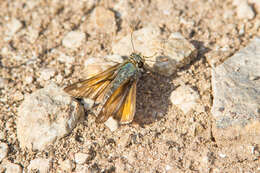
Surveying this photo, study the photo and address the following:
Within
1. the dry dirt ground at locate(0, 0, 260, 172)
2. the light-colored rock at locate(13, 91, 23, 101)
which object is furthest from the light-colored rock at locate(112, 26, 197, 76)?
the light-colored rock at locate(13, 91, 23, 101)

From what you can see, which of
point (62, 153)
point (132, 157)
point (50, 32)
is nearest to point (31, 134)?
point (62, 153)

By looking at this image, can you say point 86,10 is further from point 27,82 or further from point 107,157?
point 107,157

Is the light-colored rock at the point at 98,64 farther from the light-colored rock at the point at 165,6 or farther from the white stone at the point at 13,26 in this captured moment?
the white stone at the point at 13,26

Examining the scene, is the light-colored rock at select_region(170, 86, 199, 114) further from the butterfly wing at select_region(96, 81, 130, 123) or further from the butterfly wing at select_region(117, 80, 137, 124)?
the butterfly wing at select_region(96, 81, 130, 123)

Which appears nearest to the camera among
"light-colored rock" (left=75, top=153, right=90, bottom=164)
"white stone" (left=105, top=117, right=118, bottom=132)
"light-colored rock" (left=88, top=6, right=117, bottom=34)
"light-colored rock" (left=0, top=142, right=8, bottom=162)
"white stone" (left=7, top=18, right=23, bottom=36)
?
"light-colored rock" (left=75, top=153, right=90, bottom=164)

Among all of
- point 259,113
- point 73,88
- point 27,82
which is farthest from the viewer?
point 27,82
